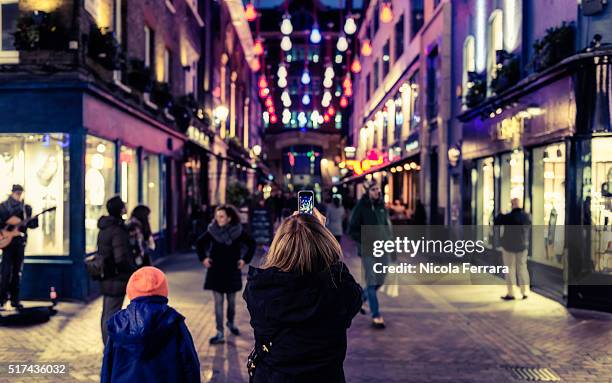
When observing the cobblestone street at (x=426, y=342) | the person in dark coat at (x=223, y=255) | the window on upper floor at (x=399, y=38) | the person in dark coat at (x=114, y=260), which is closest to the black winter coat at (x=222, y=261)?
the person in dark coat at (x=223, y=255)

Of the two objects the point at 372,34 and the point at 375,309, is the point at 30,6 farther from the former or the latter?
the point at 372,34

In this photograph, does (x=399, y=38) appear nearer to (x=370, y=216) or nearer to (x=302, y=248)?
(x=370, y=216)

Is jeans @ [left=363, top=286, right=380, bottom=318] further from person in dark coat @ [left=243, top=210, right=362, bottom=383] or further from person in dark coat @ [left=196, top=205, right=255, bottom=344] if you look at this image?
person in dark coat @ [left=243, top=210, right=362, bottom=383]

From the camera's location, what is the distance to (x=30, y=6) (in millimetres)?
11164

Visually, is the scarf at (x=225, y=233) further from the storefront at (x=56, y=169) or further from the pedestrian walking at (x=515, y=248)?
the pedestrian walking at (x=515, y=248)

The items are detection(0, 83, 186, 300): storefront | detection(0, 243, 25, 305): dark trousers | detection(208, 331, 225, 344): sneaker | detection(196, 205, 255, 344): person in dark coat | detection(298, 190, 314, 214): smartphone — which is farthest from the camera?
detection(0, 83, 186, 300): storefront

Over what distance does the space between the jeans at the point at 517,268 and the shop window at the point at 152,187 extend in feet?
29.6

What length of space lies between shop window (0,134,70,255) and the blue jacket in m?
8.16

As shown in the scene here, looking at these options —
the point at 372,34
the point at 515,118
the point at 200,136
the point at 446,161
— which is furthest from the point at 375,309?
the point at 372,34

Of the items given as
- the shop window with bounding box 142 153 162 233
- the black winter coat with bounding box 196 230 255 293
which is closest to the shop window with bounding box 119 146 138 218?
the shop window with bounding box 142 153 162 233

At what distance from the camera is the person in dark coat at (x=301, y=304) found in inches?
125

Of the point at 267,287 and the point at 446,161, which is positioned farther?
the point at 446,161

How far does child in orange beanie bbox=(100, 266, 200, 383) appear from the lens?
3713 mm

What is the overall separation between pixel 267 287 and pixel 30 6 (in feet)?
32.0
